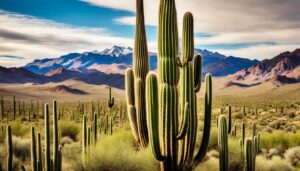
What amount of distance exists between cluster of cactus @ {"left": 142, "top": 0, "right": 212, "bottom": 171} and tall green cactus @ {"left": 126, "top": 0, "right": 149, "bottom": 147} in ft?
6.65

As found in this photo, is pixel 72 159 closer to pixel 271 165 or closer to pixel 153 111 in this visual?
pixel 153 111

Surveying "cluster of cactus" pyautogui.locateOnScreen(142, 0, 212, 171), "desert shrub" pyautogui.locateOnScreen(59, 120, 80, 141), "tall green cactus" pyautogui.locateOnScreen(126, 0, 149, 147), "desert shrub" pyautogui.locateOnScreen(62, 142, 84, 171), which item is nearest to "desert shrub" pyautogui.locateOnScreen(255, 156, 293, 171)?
"cluster of cactus" pyautogui.locateOnScreen(142, 0, 212, 171)

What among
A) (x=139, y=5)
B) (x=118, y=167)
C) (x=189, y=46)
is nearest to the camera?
(x=189, y=46)

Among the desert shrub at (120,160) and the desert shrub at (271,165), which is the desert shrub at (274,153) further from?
the desert shrub at (120,160)

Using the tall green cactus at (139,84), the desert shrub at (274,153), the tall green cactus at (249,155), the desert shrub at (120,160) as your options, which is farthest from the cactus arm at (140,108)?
the desert shrub at (274,153)

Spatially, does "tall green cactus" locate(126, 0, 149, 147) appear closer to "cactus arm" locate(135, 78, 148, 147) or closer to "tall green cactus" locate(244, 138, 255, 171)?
"cactus arm" locate(135, 78, 148, 147)

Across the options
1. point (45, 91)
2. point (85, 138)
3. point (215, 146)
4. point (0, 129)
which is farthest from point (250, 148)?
point (45, 91)

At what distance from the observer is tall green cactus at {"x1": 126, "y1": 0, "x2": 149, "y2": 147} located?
11.7 metres

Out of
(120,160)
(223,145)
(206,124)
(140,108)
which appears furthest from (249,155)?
(120,160)

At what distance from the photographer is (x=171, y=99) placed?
9039 millimetres

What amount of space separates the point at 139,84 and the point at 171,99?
274cm

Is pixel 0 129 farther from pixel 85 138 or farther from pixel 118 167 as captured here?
pixel 118 167

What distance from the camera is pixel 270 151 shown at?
16.7 meters

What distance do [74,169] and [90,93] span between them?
486 ft
